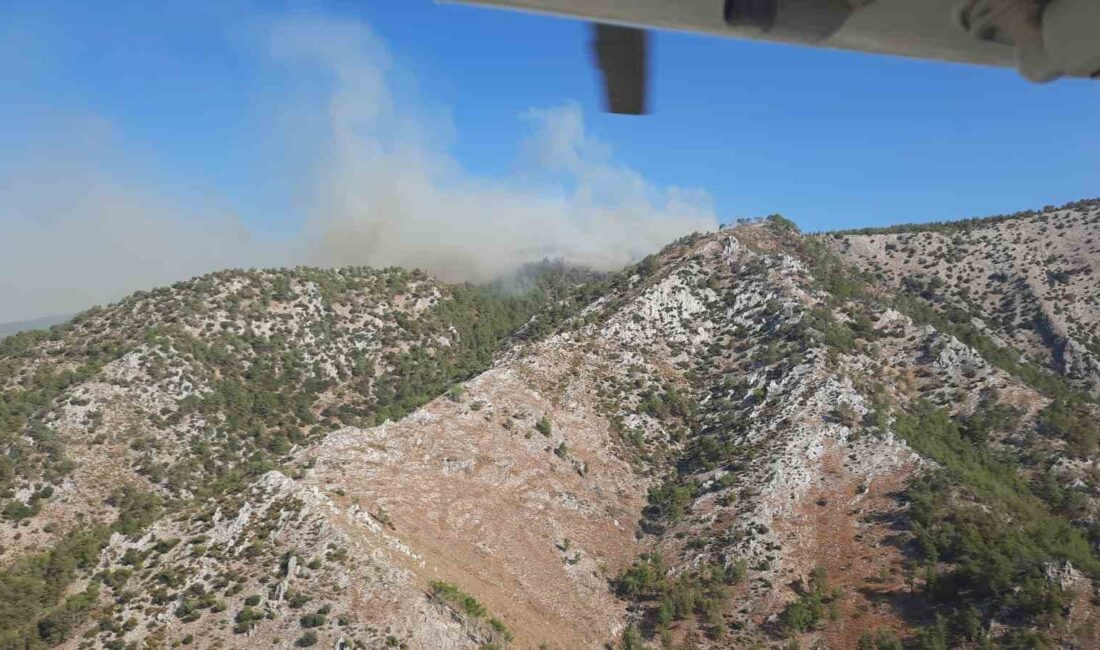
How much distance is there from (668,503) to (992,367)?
101ft

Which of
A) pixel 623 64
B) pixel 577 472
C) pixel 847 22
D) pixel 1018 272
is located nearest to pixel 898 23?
pixel 847 22

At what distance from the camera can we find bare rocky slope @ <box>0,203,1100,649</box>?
99.3 feet

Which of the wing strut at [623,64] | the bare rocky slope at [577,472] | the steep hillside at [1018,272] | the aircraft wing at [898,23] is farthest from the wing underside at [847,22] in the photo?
the steep hillside at [1018,272]

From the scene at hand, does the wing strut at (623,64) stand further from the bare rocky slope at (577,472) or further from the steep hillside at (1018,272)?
the steep hillside at (1018,272)

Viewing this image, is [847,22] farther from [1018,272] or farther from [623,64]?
[1018,272]

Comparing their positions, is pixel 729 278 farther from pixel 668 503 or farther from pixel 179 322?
pixel 179 322

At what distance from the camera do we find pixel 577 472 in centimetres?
4506

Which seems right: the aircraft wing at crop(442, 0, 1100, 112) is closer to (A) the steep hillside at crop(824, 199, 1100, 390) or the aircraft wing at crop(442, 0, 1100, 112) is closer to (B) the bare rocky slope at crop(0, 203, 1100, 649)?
(B) the bare rocky slope at crop(0, 203, 1100, 649)

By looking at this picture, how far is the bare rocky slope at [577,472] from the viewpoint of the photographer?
30.3 m

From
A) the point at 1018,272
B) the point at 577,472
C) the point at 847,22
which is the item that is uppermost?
the point at 1018,272

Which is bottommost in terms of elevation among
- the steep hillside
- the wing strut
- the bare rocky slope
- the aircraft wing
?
the bare rocky slope

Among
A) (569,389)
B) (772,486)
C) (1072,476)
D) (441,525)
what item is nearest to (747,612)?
(772,486)

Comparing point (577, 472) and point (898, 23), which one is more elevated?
point (898, 23)

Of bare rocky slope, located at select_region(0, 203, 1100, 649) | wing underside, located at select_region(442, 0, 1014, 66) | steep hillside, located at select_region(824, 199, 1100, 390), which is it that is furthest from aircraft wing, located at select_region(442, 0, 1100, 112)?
steep hillside, located at select_region(824, 199, 1100, 390)
